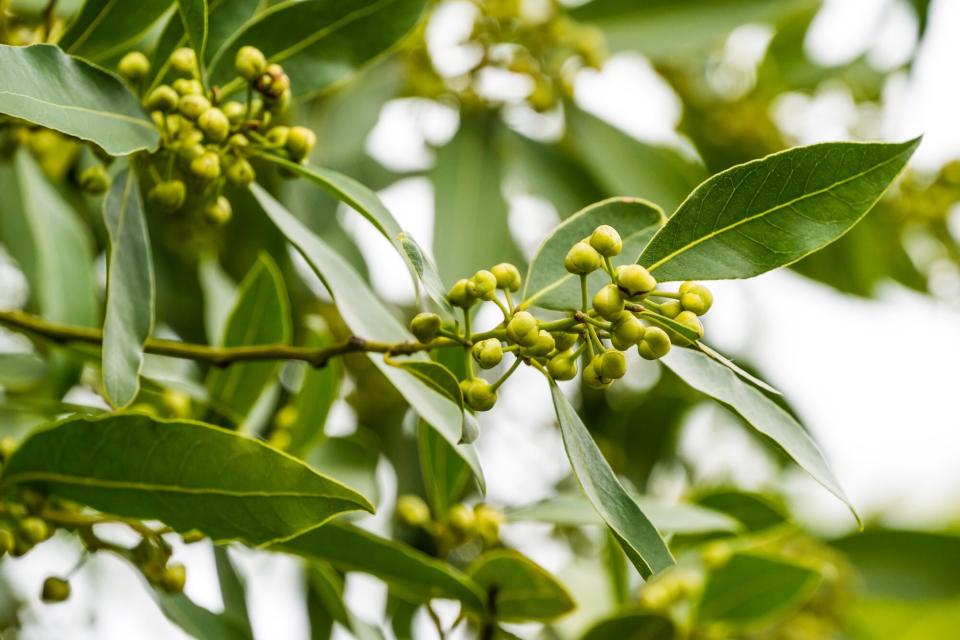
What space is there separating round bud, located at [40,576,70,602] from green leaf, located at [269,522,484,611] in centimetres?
22

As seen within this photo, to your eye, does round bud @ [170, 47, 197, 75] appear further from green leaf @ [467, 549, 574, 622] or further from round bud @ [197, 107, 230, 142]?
green leaf @ [467, 549, 574, 622]

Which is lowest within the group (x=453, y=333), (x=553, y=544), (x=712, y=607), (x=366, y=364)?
→ (x=553, y=544)

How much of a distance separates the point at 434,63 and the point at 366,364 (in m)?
0.62

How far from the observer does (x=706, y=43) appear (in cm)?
205

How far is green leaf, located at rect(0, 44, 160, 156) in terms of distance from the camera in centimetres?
79

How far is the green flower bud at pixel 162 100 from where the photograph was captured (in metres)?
0.95

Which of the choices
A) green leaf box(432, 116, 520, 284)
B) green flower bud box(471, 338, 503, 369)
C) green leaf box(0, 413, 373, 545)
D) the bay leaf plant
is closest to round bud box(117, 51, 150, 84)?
the bay leaf plant

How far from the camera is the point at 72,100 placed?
0.86 m

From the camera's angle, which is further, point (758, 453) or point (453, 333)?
point (758, 453)

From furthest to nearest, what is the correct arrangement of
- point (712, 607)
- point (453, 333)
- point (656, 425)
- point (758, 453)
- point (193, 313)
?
point (758, 453), point (656, 425), point (193, 313), point (712, 607), point (453, 333)

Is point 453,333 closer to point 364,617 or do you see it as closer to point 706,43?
point 364,617

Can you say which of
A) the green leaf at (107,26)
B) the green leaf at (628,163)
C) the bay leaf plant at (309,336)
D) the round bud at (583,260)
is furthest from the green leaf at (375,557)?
the green leaf at (628,163)

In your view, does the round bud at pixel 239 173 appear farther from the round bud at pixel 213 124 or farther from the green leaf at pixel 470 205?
the green leaf at pixel 470 205

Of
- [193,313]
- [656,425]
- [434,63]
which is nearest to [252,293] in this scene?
[193,313]
